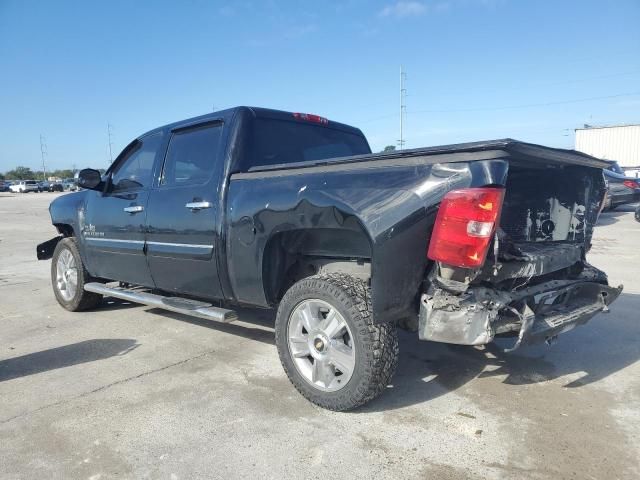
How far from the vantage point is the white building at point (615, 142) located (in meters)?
39.4

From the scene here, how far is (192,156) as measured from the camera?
4.21 m

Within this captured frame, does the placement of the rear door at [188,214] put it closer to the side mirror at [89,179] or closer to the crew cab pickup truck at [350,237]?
the crew cab pickup truck at [350,237]

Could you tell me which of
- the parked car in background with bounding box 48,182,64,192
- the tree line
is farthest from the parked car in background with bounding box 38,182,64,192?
the tree line

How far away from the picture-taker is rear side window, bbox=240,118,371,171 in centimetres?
399

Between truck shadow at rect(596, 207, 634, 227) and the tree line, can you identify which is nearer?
truck shadow at rect(596, 207, 634, 227)

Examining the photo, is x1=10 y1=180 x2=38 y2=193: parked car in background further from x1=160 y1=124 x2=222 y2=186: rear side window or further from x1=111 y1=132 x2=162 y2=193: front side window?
x1=160 y1=124 x2=222 y2=186: rear side window

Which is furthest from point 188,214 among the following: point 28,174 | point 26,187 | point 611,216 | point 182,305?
point 28,174

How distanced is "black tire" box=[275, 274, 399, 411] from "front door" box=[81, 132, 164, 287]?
2149mm

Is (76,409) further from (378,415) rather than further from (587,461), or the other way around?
(587,461)

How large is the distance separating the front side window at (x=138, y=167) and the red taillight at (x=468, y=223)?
9.91ft

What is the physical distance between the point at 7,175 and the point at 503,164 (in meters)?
121

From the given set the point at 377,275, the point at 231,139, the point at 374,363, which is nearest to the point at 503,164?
the point at 377,275

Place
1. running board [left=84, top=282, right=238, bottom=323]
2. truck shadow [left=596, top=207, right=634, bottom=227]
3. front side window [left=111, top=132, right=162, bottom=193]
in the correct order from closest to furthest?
running board [left=84, top=282, right=238, bottom=323], front side window [left=111, top=132, right=162, bottom=193], truck shadow [left=596, top=207, right=634, bottom=227]

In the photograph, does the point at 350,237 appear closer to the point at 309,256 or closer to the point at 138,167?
the point at 309,256
